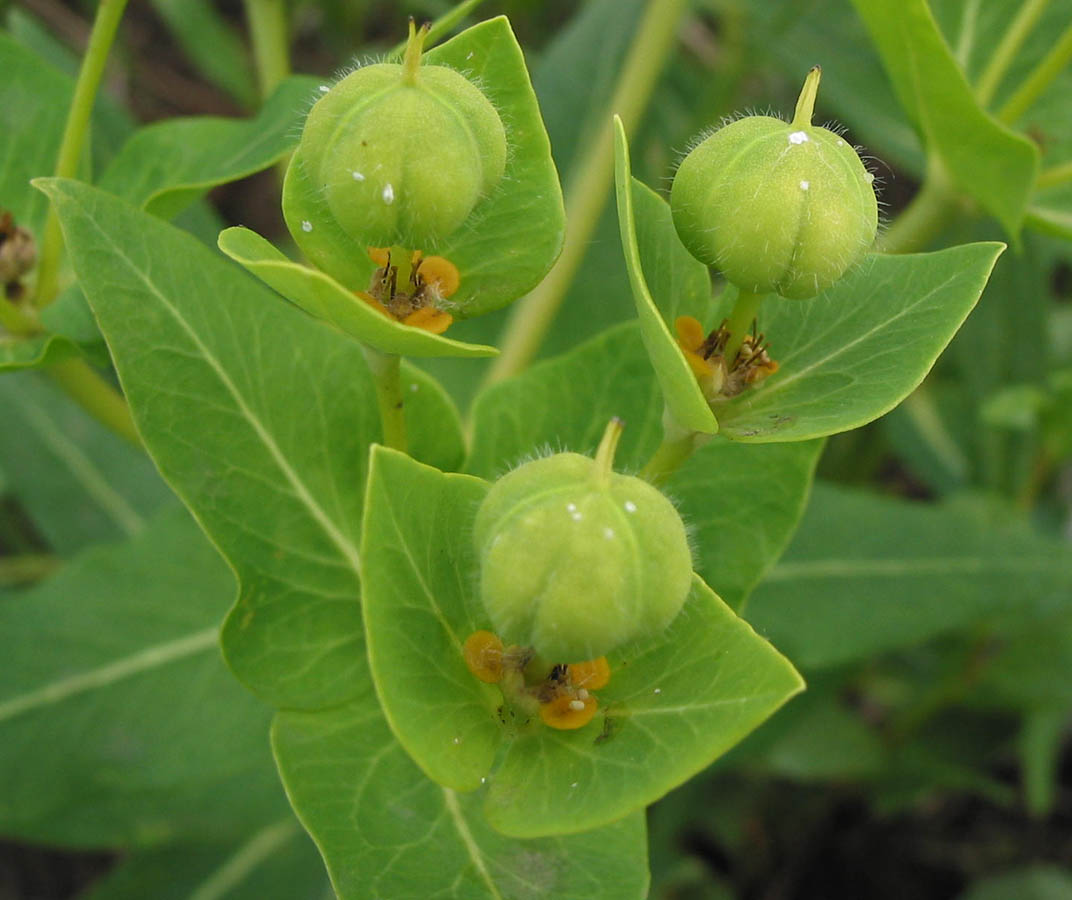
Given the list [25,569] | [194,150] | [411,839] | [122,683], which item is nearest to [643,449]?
[411,839]

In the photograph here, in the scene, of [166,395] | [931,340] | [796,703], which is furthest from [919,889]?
[166,395]

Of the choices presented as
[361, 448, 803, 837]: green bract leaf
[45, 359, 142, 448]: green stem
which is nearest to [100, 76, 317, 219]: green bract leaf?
[45, 359, 142, 448]: green stem

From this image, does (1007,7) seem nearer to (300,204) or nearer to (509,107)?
(509,107)

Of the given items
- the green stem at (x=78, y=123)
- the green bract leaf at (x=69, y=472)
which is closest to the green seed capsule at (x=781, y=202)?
the green stem at (x=78, y=123)

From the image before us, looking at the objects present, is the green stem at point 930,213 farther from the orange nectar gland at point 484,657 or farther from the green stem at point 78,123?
the green stem at point 78,123

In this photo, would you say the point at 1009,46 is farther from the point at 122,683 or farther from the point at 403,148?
the point at 122,683

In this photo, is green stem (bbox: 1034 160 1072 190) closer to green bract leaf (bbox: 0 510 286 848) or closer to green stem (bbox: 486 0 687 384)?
green stem (bbox: 486 0 687 384)
